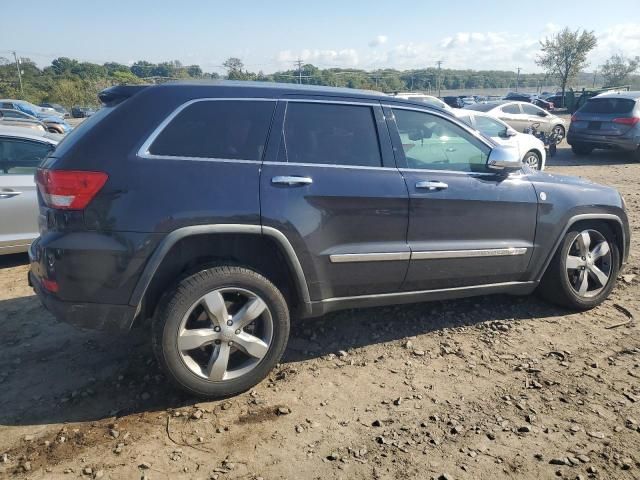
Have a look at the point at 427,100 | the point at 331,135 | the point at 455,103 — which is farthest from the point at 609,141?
the point at 455,103

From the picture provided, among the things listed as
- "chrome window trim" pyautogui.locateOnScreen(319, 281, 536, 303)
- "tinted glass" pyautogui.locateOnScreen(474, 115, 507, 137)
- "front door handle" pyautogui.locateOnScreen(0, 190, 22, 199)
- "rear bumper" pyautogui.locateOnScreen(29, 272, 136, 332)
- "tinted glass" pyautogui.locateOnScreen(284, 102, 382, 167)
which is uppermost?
"tinted glass" pyautogui.locateOnScreen(284, 102, 382, 167)

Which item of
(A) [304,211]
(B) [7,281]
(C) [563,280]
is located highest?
(A) [304,211]

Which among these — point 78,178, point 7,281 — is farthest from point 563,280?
point 7,281

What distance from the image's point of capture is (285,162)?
312 cm

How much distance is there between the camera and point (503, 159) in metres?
3.64

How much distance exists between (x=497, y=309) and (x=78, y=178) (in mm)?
A: 3435

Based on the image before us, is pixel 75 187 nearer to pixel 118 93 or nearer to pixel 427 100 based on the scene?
pixel 118 93

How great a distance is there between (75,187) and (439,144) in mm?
2515

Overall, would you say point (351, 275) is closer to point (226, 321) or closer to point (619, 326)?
point (226, 321)

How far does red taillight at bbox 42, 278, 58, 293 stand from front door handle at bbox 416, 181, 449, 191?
2335 millimetres

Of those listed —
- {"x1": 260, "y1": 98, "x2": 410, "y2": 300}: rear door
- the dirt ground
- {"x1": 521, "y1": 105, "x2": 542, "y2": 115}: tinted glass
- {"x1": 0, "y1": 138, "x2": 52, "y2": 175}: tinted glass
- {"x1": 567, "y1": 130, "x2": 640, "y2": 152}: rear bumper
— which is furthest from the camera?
{"x1": 521, "y1": 105, "x2": 542, "y2": 115}: tinted glass

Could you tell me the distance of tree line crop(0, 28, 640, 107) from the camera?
46475 millimetres

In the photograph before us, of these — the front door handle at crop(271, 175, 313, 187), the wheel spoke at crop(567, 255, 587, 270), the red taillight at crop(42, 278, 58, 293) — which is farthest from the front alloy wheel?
the red taillight at crop(42, 278, 58, 293)

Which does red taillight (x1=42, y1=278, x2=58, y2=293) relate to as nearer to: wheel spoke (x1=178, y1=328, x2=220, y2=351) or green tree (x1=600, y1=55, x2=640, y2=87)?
wheel spoke (x1=178, y1=328, x2=220, y2=351)
